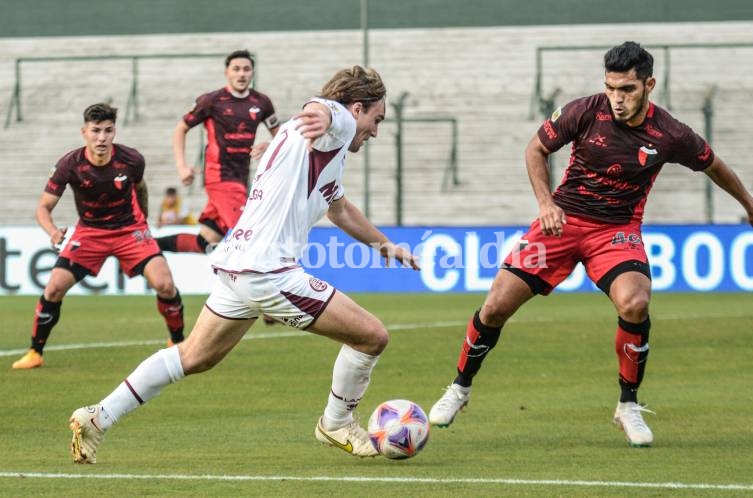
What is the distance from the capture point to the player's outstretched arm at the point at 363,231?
734 centimetres

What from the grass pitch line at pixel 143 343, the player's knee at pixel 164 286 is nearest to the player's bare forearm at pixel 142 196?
the player's knee at pixel 164 286

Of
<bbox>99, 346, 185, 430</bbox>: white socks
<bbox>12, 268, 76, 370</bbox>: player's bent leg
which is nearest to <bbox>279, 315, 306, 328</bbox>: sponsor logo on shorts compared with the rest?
<bbox>99, 346, 185, 430</bbox>: white socks

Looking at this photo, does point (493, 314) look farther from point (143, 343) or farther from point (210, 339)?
point (143, 343)

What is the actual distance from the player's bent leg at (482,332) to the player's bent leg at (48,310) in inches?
175

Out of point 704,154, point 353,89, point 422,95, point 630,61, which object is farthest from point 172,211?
point 353,89

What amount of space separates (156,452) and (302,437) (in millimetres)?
993

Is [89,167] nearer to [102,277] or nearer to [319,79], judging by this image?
[102,277]

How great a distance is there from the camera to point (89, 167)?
11.8m

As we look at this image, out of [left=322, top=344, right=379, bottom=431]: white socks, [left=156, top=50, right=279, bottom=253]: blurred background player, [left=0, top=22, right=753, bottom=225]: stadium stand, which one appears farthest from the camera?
[left=0, top=22, right=753, bottom=225]: stadium stand

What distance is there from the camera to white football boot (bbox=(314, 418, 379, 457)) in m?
7.23

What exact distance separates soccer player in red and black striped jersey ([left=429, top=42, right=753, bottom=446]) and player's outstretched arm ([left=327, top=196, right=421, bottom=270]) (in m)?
0.85

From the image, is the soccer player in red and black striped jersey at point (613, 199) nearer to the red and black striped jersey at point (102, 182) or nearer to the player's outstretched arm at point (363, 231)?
the player's outstretched arm at point (363, 231)

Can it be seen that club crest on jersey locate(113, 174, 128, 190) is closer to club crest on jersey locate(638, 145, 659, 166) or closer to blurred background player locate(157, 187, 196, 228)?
club crest on jersey locate(638, 145, 659, 166)

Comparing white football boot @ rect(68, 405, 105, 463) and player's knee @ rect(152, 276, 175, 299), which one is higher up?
white football boot @ rect(68, 405, 105, 463)
